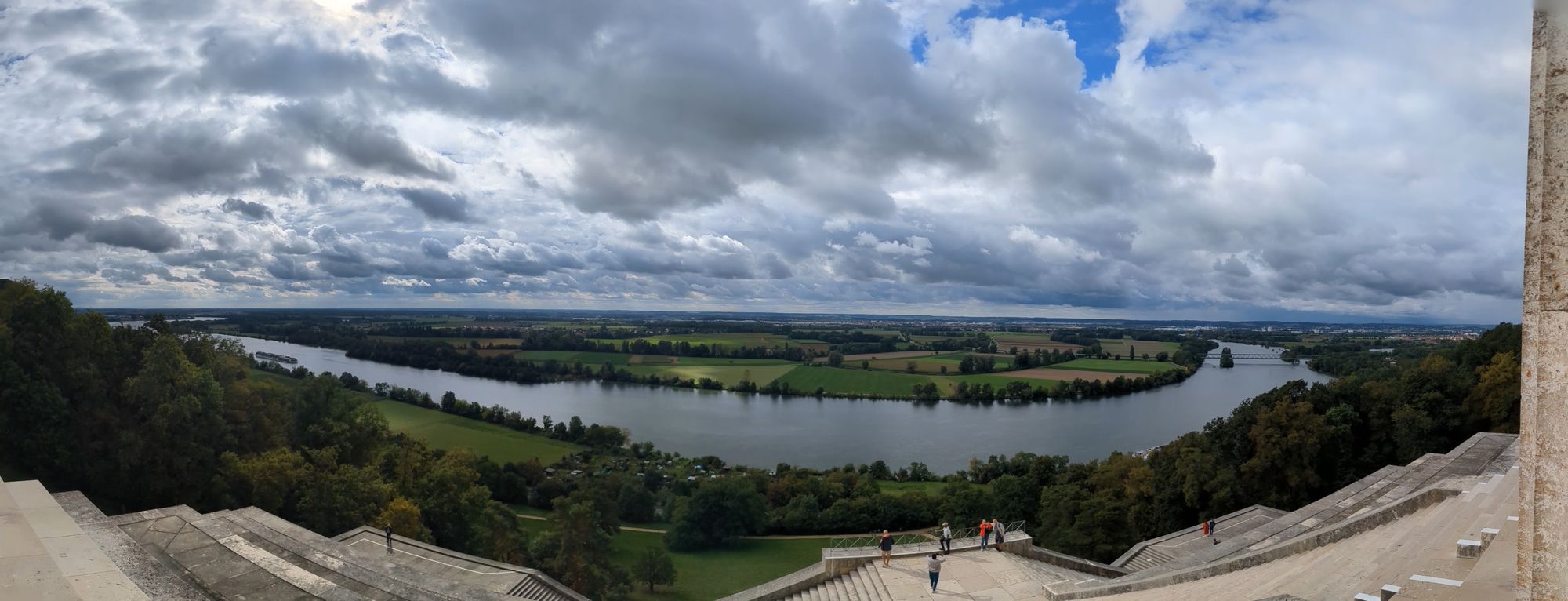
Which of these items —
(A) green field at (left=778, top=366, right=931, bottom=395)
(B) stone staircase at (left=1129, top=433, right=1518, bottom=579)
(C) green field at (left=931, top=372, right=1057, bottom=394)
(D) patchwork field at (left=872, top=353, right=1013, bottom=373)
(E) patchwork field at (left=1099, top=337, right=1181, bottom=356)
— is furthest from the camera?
(E) patchwork field at (left=1099, top=337, right=1181, bottom=356)

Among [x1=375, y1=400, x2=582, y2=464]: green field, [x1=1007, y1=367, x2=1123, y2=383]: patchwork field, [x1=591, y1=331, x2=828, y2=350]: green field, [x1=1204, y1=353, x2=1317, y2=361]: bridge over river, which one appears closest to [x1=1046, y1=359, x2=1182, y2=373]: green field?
[x1=1007, y1=367, x2=1123, y2=383]: patchwork field

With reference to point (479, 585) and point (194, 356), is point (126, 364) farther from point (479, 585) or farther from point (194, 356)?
point (479, 585)

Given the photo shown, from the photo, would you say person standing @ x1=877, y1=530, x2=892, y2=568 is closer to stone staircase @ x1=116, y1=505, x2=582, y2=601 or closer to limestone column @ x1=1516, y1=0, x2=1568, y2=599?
stone staircase @ x1=116, y1=505, x2=582, y2=601

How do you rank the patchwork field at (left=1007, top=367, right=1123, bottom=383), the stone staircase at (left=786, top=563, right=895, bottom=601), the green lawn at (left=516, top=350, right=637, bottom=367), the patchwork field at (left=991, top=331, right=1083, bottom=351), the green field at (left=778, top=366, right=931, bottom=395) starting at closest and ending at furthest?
the stone staircase at (left=786, top=563, right=895, bottom=601) → the patchwork field at (left=1007, top=367, right=1123, bottom=383) → the green field at (left=778, top=366, right=931, bottom=395) → the green lawn at (left=516, top=350, right=637, bottom=367) → the patchwork field at (left=991, top=331, right=1083, bottom=351)

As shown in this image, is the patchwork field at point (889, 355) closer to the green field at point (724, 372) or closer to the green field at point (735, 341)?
the green field at point (735, 341)

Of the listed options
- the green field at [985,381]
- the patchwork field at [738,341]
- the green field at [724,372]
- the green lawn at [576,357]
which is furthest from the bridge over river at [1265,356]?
the green lawn at [576,357]

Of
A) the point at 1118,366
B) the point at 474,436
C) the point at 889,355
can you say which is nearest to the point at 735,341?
the point at 889,355
